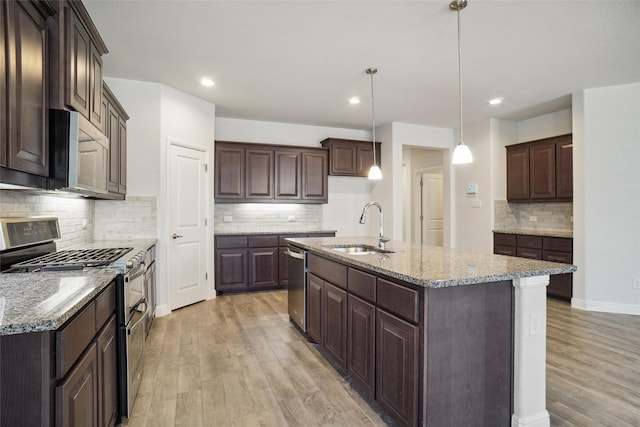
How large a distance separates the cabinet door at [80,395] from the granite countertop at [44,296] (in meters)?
0.23

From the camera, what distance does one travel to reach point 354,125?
19.6 feet

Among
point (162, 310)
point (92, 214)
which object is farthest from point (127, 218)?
point (162, 310)

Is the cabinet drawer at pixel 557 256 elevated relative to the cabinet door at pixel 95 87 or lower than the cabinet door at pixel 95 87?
lower

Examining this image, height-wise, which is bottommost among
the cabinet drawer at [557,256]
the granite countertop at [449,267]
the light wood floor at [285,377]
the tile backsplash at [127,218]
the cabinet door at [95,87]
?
the light wood floor at [285,377]

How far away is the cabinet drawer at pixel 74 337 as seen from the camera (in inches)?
45.3

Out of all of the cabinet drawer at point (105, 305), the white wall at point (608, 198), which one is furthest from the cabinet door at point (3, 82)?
the white wall at point (608, 198)

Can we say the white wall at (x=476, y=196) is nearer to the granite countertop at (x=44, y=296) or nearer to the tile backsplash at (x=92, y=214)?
the tile backsplash at (x=92, y=214)

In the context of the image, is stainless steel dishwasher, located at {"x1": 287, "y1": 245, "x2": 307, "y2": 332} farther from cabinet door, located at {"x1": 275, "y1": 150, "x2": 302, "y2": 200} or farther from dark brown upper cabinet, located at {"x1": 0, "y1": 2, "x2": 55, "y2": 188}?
dark brown upper cabinet, located at {"x1": 0, "y1": 2, "x2": 55, "y2": 188}

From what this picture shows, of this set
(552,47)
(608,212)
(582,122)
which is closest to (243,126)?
(552,47)

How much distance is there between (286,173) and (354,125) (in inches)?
60.7

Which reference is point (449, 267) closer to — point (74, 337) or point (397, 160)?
point (74, 337)

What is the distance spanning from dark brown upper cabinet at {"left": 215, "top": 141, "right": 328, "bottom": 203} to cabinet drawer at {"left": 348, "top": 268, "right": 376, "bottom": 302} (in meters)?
3.21

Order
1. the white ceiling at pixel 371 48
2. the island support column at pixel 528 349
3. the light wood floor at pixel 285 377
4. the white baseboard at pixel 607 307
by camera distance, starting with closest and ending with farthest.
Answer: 1. the island support column at pixel 528 349
2. the light wood floor at pixel 285 377
3. the white ceiling at pixel 371 48
4. the white baseboard at pixel 607 307

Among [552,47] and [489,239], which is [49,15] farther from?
[489,239]
